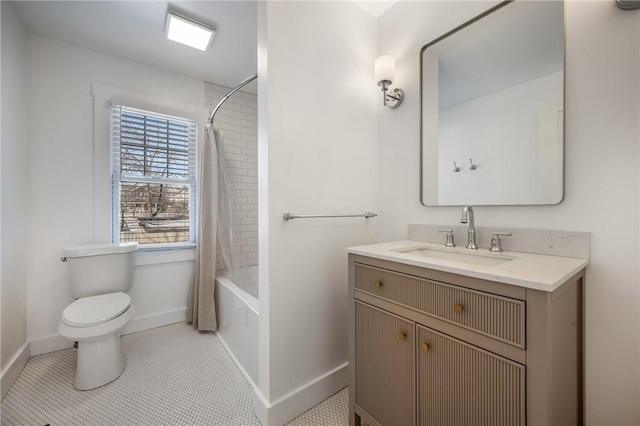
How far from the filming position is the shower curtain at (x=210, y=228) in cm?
233

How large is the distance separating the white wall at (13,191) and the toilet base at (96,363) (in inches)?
15.4

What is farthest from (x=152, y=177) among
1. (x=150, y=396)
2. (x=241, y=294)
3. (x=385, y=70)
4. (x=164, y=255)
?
→ (x=385, y=70)

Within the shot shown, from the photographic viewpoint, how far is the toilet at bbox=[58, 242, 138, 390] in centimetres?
161

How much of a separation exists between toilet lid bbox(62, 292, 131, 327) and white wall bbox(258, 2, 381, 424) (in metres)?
1.09

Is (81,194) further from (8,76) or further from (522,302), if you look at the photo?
(522,302)

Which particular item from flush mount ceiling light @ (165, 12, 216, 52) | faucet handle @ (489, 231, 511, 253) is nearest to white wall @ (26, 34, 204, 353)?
flush mount ceiling light @ (165, 12, 216, 52)

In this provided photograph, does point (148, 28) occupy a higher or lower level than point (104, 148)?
higher

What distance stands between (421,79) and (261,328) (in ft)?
5.77

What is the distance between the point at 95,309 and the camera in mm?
1730

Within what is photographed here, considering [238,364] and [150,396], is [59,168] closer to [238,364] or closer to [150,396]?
[150,396]

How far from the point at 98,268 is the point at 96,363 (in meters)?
0.68

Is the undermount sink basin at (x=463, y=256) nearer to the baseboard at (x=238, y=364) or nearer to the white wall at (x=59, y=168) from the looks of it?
the baseboard at (x=238, y=364)

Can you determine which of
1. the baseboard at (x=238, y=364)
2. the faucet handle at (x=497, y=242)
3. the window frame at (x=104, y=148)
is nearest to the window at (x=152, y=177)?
the window frame at (x=104, y=148)

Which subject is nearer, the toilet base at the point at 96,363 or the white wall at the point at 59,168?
the toilet base at the point at 96,363
